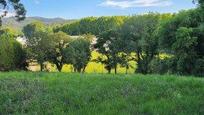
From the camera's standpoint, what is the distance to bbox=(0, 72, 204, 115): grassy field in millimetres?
11062

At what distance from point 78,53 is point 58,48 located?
5.03 metres

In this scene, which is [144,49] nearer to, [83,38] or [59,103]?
[83,38]

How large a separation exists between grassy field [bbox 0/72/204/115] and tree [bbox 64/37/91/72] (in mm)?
88938

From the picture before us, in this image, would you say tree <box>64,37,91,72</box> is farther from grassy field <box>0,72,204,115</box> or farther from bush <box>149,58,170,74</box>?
grassy field <box>0,72,204,115</box>

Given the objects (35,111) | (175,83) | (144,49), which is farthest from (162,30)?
(35,111)

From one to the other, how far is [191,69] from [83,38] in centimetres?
5115

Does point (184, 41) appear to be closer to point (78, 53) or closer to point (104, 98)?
point (78, 53)

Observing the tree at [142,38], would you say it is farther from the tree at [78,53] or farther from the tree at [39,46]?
the tree at [39,46]

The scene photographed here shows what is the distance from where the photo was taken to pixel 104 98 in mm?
12672

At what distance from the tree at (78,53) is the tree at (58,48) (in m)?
1.53

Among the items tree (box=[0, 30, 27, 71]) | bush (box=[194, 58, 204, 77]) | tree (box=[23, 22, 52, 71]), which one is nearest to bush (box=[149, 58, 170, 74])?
bush (box=[194, 58, 204, 77])

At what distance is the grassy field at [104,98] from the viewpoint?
436 inches

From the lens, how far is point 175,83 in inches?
614

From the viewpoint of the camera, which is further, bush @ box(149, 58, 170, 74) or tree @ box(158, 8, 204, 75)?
bush @ box(149, 58, 170, 74)
